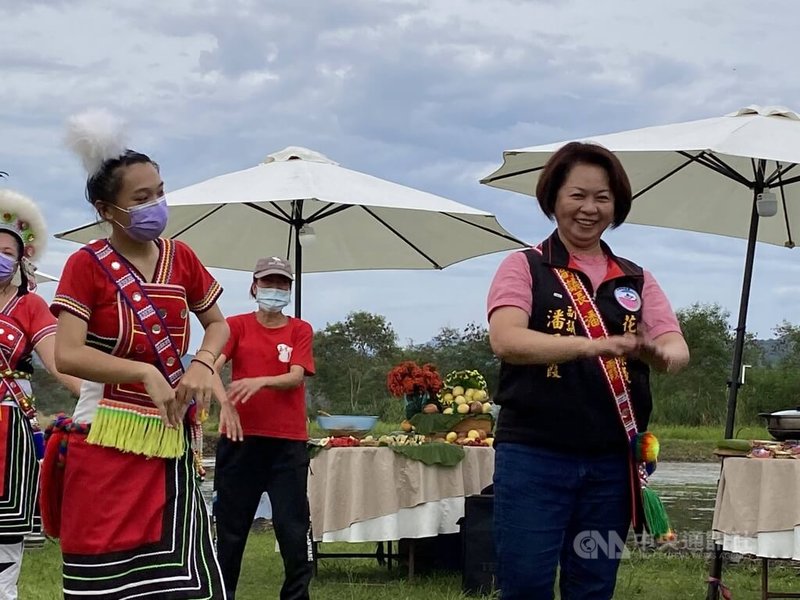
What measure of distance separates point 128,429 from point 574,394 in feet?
4.08

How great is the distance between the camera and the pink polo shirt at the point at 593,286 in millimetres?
3248

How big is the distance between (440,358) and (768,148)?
18.2 metres

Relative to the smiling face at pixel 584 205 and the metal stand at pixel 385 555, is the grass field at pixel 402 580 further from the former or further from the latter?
the smiling face at pixel 584 205

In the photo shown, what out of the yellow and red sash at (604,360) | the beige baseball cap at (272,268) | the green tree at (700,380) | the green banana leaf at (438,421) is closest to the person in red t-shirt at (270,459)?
the beige baseball cap at (272,268)

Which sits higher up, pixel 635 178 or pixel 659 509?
pixel 635 178

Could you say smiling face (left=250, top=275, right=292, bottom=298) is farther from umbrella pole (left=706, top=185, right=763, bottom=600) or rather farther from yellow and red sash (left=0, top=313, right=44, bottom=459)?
umbrella pole (left=706, top=185, right=763, bottom=600)

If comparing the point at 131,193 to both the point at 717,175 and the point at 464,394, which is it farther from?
the point at 717,175

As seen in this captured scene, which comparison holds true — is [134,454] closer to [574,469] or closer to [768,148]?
[574,469]

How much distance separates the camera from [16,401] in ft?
15.9

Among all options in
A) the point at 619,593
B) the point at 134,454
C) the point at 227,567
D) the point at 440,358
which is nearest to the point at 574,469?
the point at 134,454

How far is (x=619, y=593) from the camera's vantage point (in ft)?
24.6

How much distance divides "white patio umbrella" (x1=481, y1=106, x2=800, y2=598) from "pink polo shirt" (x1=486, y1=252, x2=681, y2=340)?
284 centimetres

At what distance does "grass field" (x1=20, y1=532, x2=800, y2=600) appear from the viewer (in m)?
7.34

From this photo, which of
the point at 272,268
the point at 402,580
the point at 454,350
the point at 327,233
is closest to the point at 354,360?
the point at 454,350
